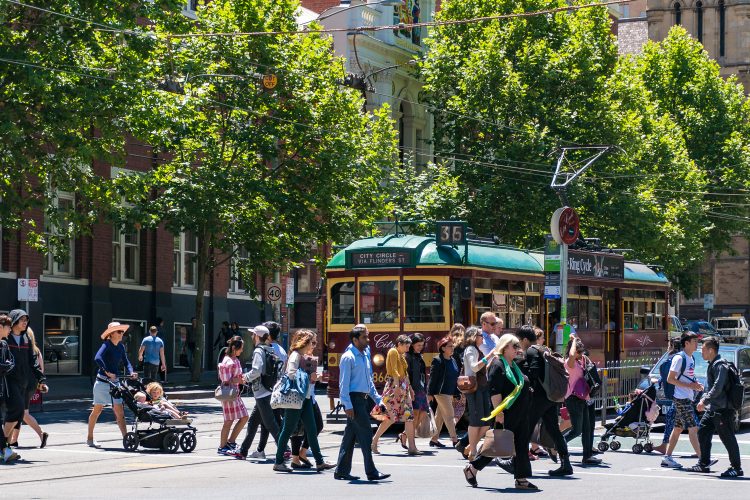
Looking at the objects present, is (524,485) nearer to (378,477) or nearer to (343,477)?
(378,477)

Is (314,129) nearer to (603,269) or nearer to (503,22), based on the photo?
(603,269)

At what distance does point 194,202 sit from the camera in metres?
35.5

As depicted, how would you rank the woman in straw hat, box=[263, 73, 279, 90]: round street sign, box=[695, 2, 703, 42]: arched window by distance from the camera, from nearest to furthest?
the woman in straw hat → box=[263, 73, 279, 90]: round street sign → box=[695, 2, 703, 42]: arched window

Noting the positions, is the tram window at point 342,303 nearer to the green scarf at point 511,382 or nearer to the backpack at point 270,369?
the backpack at point 270,369

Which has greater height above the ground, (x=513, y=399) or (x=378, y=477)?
(x=513, y=399)

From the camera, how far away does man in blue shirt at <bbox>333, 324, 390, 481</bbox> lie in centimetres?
1580

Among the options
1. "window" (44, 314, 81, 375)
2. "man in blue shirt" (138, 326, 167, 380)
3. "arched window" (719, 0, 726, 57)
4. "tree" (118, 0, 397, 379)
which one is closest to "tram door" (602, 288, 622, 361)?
"tree" (118, 0, 397, 379)

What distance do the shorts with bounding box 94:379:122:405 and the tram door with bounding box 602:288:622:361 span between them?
12950 mm

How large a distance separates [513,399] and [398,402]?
14.2 feet

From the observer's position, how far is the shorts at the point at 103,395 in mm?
19672

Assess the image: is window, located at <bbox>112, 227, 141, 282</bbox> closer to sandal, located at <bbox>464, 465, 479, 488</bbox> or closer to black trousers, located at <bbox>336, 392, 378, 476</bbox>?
black trousers, located at <bbox>336, 392, 378, 476</bbox>

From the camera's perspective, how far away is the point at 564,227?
→ 1053 inches

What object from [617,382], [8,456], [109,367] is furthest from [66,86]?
[617,382]

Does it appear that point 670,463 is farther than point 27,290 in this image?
No
